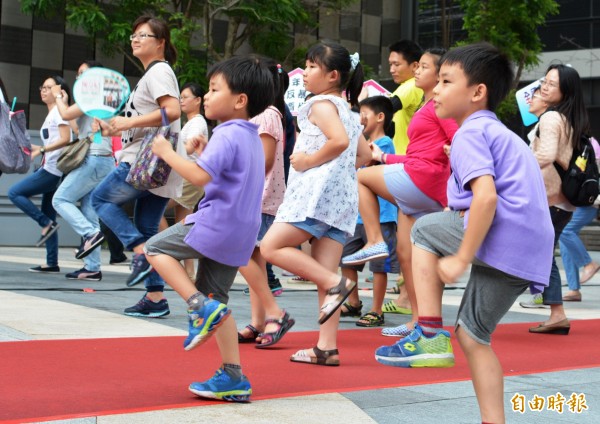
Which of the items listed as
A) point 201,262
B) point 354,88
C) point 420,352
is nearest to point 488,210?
point 201,262

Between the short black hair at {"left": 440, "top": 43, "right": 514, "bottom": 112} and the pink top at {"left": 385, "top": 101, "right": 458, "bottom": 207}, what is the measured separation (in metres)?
2.51

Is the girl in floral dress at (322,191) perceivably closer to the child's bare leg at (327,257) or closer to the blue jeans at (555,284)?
the child's bare leg at (327,257)

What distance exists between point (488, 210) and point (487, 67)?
63 centimetres

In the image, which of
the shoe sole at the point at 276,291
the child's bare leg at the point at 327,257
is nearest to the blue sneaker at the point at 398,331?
the child's bare leg at the point at 327,257

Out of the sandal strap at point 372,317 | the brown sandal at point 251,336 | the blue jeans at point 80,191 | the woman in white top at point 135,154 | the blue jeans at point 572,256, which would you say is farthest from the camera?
the blue jeans at point 572,256

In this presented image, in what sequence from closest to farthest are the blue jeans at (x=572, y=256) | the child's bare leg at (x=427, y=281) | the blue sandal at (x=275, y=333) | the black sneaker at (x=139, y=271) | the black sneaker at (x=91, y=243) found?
the child's bare leg at (x=427, y=281)
the blue sandal at (x=275, y=333)
the black sneaker at (x=139, y=271)
the black sneaker at (x=91, y=243)
the blue jeans at (x=572, y=256)

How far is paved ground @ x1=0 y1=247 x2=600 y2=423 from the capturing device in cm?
394

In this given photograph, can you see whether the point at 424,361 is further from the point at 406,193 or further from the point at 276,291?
the point at 276,291

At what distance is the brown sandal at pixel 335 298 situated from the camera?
4.86 meters

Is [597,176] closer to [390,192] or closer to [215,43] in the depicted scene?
[390,192]

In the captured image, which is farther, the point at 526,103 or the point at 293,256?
the point at 526,103

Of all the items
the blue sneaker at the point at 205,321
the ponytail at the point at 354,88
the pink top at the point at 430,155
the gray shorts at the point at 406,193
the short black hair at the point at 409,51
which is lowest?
the blue sneaker at the point at 205,321

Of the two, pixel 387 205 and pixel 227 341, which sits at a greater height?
pixel 387 205

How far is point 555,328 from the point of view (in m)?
7.11
